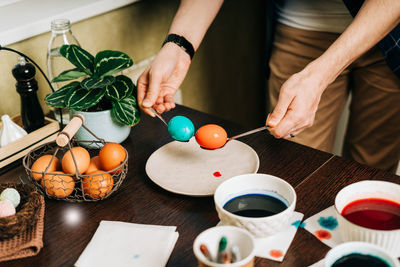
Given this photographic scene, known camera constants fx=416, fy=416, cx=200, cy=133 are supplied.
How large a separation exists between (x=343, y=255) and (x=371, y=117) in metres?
1.07

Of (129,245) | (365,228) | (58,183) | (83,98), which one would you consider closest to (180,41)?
(83,98)

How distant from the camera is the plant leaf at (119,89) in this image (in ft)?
3.45

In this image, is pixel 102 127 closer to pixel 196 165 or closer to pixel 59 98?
pixel 59 98

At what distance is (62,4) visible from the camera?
4.75 ft

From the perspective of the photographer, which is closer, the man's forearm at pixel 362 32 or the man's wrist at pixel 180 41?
the man's forearm at pixel 362 32

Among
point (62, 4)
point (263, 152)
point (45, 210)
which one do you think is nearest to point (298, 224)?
point (263, 152)

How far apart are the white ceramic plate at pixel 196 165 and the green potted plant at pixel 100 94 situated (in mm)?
131

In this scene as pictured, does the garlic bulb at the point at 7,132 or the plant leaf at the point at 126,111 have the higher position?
the plant leaf at the point at 126,111

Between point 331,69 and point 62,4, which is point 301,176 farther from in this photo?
point 62,4

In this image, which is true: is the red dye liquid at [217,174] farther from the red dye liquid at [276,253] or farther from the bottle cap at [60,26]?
the bottle cap at [60,26]

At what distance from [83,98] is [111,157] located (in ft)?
0.66

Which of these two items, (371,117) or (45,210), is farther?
(371,117)

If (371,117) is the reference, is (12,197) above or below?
above

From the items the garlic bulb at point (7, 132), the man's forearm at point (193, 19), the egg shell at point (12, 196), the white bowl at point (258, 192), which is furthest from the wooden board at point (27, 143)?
the white bowl at point (258, 192)
